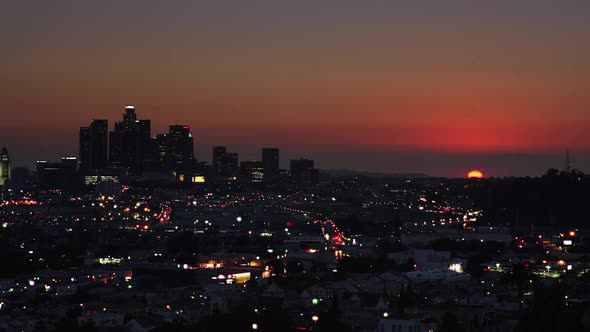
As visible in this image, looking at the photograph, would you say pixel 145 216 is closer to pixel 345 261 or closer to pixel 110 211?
pixel 110 211

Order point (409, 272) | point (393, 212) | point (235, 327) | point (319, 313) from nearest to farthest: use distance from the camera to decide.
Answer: point (235, 327), point (319, 313), point (409, 272), point (393, 212)

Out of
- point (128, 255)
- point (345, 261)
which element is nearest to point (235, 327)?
point (345, 261)

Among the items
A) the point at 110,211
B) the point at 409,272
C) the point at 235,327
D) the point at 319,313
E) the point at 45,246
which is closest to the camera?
the point at 235,327

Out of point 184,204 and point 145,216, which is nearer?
point 145,216

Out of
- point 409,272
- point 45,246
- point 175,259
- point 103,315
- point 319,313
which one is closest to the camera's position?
point 319,313

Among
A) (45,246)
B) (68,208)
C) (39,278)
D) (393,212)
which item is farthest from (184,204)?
(39,278)

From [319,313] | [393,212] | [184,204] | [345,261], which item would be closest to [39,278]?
[345,261]

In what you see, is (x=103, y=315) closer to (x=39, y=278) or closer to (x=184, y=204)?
(x=39, y=278)

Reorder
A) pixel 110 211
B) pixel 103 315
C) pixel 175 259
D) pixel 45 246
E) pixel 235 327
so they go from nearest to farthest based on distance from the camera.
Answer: pixel 235 327
pixel 103 315
pixel 175 259
pixel 45 246
pixel 110 211

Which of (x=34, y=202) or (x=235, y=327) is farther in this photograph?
(x=34, y=202)
